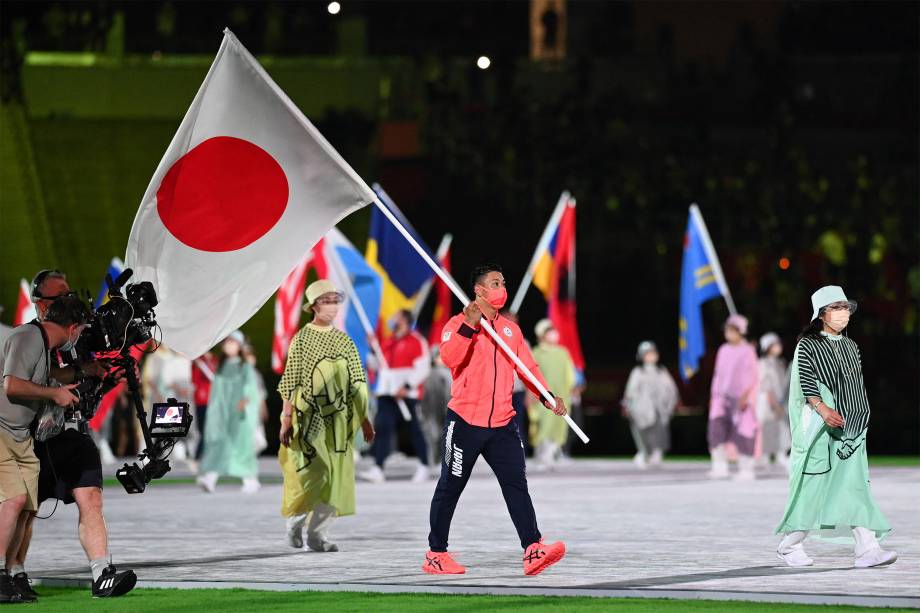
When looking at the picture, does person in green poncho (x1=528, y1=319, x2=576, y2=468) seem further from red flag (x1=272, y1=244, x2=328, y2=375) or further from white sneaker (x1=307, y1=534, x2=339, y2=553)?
white sneaker (x1=307, y1=534, x2=339, y2=553)

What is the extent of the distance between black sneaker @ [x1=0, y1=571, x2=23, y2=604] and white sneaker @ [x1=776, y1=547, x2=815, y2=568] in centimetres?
480

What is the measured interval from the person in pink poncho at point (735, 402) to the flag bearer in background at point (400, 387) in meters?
3.82

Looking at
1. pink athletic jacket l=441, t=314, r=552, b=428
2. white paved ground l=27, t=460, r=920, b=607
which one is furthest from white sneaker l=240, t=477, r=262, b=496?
pink athletic jacket l=441, t=314, r=552, b=428

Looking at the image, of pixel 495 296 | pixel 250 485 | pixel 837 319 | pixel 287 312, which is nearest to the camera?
pixel 495 296

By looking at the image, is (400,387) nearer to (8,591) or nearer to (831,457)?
(831,457)

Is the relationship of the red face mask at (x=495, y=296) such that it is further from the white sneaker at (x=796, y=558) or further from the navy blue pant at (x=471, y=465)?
the white sneaker at (x=796, y=558)

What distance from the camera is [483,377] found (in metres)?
11.2

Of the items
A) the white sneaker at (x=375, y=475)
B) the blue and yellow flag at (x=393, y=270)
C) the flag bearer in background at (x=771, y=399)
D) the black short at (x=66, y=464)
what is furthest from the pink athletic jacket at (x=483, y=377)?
the blue and yellow flag at (x=393, y=270)

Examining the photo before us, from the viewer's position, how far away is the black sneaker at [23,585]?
10109 millimetres

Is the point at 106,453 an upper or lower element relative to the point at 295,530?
lower

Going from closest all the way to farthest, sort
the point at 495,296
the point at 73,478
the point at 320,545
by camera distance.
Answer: the point at 73,478, the point at 495,296, the point at 320,545

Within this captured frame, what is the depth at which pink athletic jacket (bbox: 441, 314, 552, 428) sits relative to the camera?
11.2 m

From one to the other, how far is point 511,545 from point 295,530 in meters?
1.57

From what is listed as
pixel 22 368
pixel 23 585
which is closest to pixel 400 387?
pixel 23 585
